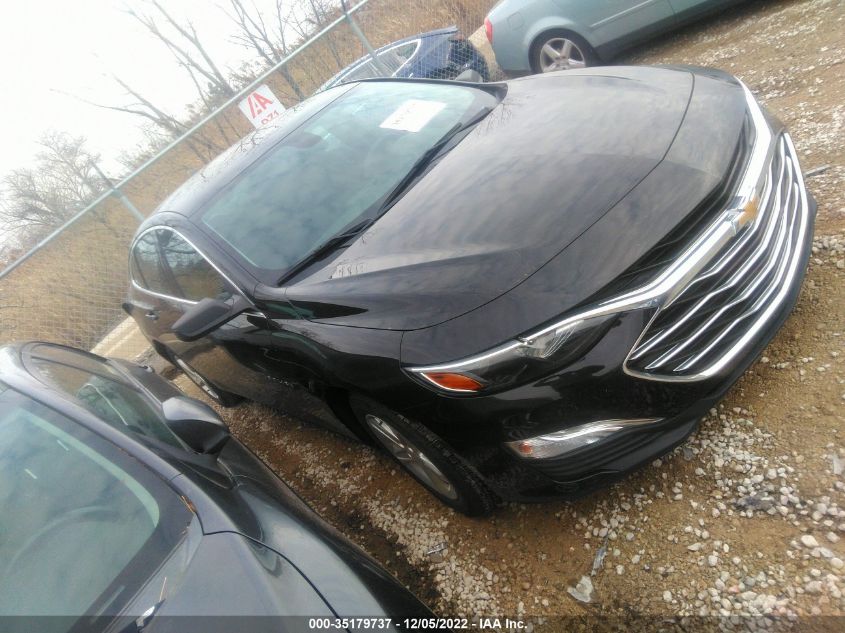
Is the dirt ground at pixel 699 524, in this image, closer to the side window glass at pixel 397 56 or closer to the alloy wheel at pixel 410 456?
the alloy wheel at pixel 410 456

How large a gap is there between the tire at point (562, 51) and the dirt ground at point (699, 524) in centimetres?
356

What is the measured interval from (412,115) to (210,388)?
2319mm

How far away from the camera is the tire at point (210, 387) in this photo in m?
3.57

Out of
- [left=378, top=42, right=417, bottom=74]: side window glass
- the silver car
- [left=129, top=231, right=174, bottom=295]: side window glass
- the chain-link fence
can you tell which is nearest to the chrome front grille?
[left=129, top=231, right=174, bottom=295]: side window glass

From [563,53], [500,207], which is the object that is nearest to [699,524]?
[500,207]

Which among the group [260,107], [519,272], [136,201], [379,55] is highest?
[260,107]

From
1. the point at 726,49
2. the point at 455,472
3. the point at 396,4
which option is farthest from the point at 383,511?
the point at 396,4

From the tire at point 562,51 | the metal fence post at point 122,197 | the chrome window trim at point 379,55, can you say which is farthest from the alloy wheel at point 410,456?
the chrome window trim at point 379,55

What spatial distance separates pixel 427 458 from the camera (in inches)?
78.7

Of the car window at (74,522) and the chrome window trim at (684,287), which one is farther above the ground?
the car window at (74,522)

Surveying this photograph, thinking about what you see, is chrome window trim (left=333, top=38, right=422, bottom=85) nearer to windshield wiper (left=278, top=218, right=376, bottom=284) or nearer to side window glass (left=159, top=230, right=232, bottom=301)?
side window glass (left=159, top=230, right=232, bottom=301)

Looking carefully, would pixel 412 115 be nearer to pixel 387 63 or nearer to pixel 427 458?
pixel 427 458

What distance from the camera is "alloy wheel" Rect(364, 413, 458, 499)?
6.72ft

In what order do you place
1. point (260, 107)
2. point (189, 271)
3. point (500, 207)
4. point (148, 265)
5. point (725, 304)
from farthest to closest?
point (260, 107)
point (148, 265)
point (189, 271)
point (500, 207)
point (725, 304)
